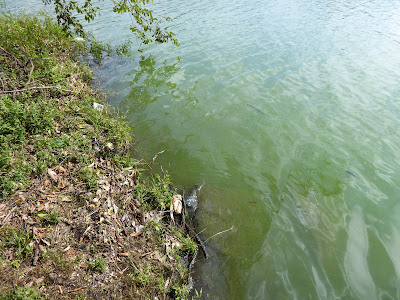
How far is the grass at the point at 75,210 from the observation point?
125 inches

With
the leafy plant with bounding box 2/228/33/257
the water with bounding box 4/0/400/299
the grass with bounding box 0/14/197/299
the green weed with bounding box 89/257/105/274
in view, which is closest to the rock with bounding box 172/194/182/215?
the grass with bounding box 0/14/197/299

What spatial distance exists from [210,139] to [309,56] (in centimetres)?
790

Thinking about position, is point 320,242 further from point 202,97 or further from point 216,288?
point 202,97

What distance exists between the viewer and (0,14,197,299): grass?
3186mm

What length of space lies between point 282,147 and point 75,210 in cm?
515

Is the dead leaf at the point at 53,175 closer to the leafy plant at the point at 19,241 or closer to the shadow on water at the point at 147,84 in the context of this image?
the leafy plant at the point at 19,241

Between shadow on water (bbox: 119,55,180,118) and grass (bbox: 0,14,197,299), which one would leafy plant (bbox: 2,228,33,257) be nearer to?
grass (bbox: 0,14,197,299)

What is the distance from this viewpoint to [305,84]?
9148 mm

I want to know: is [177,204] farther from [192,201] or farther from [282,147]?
[282,147]

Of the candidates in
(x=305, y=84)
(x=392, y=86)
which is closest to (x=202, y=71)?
(x=305, y=84)

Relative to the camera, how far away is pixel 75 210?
3.94 meters

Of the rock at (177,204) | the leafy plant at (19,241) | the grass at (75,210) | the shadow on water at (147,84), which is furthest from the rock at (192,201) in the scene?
the shadow on water at (147,84)

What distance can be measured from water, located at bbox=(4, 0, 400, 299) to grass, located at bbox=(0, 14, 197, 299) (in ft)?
2.49

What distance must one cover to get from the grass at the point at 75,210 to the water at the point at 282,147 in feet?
2.49
